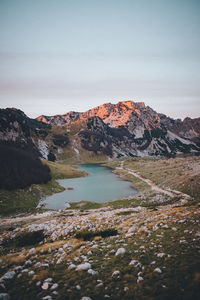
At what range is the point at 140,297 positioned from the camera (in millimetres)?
6734

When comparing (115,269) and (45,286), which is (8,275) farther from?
(115,269)

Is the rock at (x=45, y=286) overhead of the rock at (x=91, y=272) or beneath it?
overhead

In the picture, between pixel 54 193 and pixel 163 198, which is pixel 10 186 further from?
pixel 163 198

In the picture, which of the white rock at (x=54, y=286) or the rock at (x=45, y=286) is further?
the rock at (x=45, y=286)

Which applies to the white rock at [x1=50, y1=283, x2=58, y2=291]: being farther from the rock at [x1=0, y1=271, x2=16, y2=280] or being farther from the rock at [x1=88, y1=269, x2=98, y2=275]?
the rock at [x1=0, y1=271, x2=16, y2=280]

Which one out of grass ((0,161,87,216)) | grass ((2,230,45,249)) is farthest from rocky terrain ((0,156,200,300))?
grass ((0,161,87,216))

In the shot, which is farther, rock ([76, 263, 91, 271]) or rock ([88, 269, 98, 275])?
rock ([76, 263, 91, 271])

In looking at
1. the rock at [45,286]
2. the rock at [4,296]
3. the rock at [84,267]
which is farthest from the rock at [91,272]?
the rock at [4,296]

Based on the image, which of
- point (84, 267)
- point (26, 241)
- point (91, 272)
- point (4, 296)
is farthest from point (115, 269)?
point (26, 241)

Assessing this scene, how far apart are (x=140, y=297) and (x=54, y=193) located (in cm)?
9406

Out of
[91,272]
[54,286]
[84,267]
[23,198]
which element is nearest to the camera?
[54,286]

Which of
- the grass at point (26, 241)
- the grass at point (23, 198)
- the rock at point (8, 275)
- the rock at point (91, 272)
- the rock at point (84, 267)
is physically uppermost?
the rock at point (91, 272)

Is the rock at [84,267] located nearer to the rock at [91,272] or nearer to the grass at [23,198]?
the rock at [91,272]

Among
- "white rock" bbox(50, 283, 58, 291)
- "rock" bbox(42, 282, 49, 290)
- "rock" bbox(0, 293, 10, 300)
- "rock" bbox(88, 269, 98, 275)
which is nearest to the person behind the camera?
"rock" bbox(0, 293, 10, 300)
